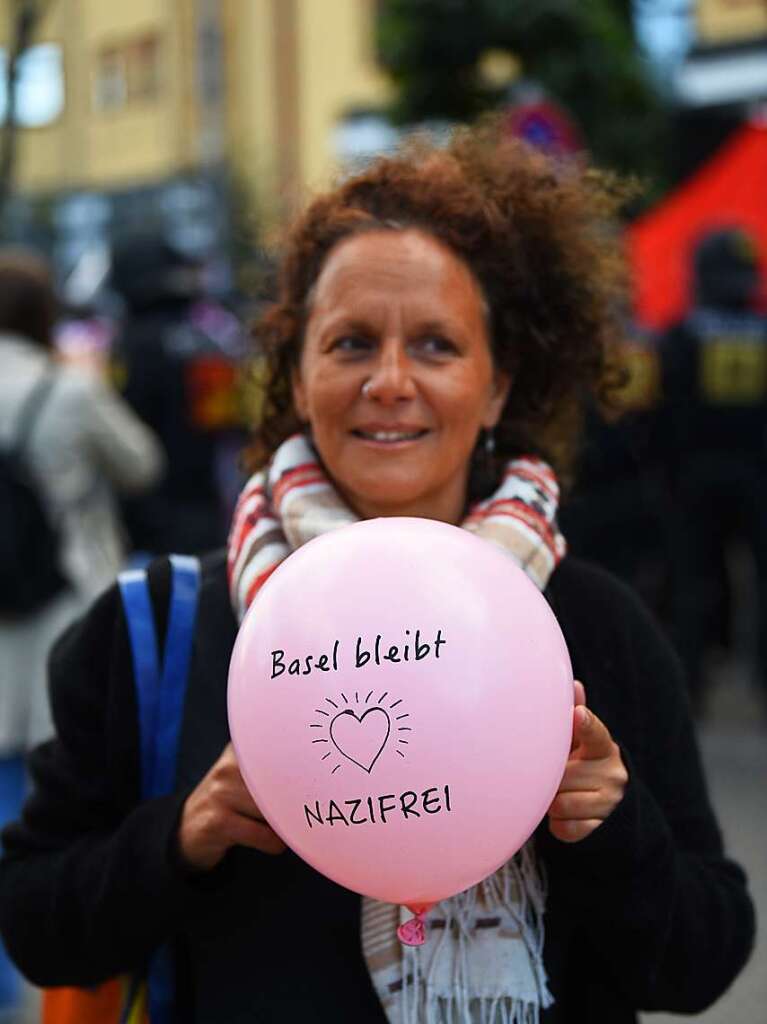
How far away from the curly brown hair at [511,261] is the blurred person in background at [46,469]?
163cm

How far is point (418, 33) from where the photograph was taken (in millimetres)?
7707

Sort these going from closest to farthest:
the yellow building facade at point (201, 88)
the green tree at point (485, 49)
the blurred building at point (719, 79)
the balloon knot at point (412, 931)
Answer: the balloon knot at point (412, 931) → the green tree at point (485, 49) → the blurred building at point (719, 79) → the yellow building facade at point (201, 88)

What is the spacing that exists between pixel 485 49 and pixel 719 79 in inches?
194

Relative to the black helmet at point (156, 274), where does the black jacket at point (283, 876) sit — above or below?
below

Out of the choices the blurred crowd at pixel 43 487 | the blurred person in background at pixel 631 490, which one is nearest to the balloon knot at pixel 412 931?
the blurred crowd at pixel 43 487

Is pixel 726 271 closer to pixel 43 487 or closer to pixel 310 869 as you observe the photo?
pixel 43 487

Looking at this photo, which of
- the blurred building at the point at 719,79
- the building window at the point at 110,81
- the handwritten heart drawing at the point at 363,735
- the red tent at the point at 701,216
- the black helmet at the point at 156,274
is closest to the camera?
the handwritten heart drawing at the point at 363,735

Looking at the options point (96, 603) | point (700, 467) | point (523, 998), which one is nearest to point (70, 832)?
point (96, 603)

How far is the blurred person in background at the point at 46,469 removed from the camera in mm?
3506

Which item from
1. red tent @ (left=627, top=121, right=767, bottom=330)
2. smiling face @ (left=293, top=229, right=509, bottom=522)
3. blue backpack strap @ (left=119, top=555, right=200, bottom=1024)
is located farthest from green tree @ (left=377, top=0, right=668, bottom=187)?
blue backpack strap @ (left=119, top=555, right=200, bottom=1024)

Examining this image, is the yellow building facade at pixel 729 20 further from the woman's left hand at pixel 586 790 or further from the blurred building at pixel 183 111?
the woman's left hand at pixel 586 790

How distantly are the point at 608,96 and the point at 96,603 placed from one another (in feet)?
24.4

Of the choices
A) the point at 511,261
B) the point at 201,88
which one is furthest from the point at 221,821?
the point at 201,88

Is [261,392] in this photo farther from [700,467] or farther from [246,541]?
[700,467]
